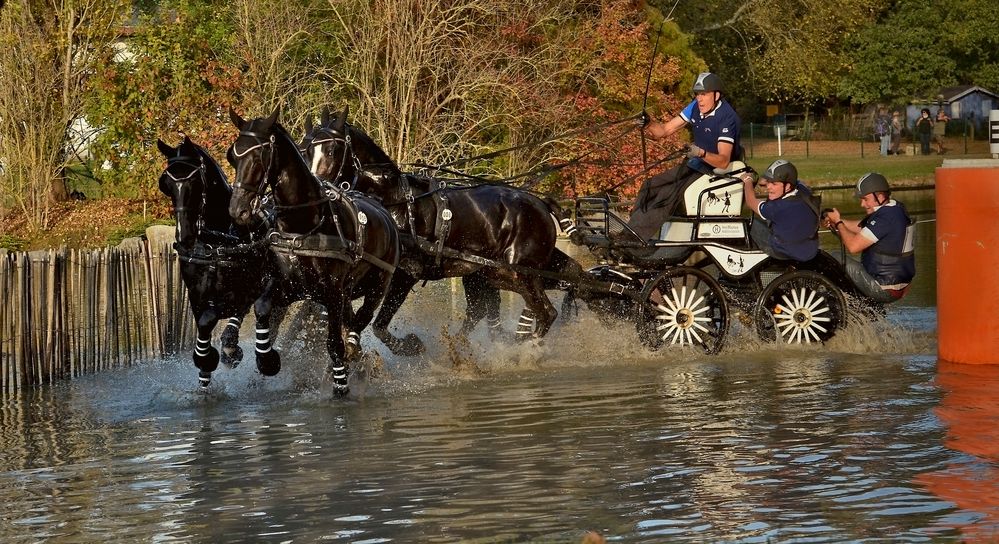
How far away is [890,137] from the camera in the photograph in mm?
52812

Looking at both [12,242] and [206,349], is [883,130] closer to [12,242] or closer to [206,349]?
[12,242]

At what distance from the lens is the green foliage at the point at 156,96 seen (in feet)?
76.9

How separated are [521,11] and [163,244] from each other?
10022 mm

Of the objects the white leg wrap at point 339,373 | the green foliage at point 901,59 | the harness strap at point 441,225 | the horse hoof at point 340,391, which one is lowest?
the horse hoof at point 340,391

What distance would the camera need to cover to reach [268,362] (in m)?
12.0

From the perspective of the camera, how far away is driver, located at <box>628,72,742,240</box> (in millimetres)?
14344

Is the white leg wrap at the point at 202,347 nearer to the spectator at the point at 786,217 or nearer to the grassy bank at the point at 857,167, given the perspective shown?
the spectator at the point at 786,217

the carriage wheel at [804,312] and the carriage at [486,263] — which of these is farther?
the carriage wheel at [804,312]

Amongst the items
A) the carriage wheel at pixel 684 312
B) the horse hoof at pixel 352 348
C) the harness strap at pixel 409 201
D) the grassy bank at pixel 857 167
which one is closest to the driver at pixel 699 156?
the carriage wheel at pixel 684 312

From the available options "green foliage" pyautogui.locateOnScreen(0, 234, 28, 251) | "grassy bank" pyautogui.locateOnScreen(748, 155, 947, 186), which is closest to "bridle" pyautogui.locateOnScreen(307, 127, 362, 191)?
"green foliage" pyautogui.locateOnScreen(0, 234, 28, 251)

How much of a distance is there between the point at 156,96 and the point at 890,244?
13115mm

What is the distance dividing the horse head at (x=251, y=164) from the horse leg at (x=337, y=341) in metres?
1.04

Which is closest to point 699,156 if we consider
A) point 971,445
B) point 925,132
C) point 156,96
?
point 971,445

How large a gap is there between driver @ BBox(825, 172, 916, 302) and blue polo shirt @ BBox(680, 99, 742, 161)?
120 centimetres
